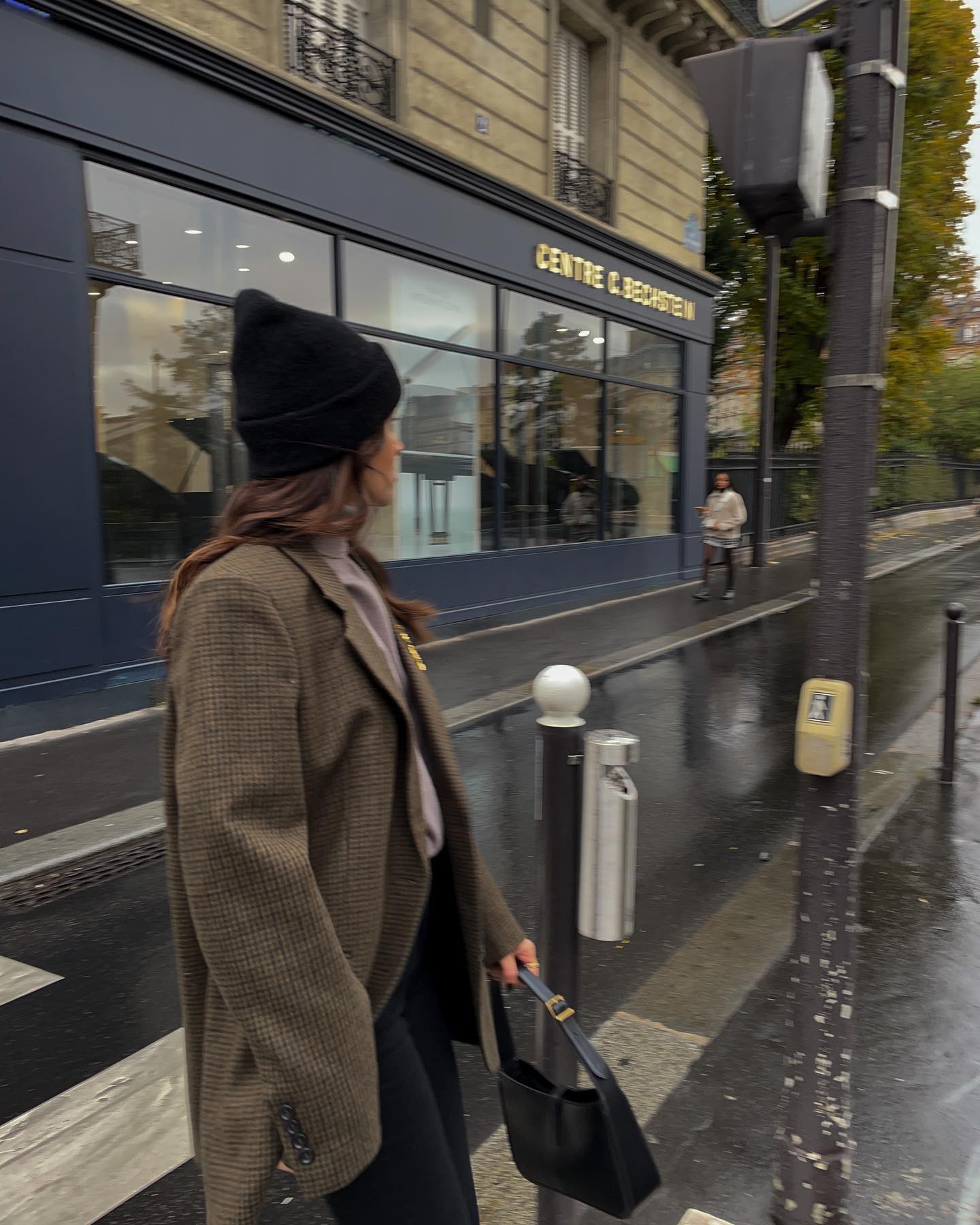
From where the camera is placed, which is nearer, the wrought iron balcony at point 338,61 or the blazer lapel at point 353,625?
the blazer lapel at point 353,625

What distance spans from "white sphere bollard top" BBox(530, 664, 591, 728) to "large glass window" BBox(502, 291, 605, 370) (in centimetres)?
1018

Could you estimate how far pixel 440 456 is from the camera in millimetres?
11070

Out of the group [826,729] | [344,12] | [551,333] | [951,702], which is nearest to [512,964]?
[826,729]

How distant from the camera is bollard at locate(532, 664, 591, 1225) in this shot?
7.02 ft

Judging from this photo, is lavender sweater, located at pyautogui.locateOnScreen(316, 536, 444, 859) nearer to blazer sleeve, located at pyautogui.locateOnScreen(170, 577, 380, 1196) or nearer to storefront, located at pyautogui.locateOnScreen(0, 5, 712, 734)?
blazer sleeve, located at pyautogui.locateOnScreen(170, 577, 380, 1196)

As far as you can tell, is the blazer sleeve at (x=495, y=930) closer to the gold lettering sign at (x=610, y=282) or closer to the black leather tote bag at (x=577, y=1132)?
the black leather tote bag at (x=577, y=1132)

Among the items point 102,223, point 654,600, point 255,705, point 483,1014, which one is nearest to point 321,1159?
point 483,1014

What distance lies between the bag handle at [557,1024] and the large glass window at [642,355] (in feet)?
42.7

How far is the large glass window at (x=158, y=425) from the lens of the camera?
739cm

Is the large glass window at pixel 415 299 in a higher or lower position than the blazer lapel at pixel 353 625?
higher

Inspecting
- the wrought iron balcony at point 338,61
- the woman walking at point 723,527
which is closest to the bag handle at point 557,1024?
the wrought iron balcony at point 338,61

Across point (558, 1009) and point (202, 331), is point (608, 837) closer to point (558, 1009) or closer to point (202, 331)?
point (558, 1009)

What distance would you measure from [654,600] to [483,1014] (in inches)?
Answer: 493

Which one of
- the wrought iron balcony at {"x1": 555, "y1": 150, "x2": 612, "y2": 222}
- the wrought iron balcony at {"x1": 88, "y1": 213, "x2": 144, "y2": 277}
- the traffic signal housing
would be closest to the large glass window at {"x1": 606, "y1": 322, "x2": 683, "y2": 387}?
the wrought iron balcony at {"x1": 555, "y1": 150, "x2": 612, "y2": 222}
